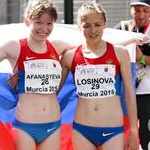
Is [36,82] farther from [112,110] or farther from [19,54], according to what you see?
[112,110]

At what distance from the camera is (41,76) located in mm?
4055

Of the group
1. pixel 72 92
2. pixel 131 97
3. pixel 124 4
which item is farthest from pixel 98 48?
pixel 124 4

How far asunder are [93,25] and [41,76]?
2.03 ft

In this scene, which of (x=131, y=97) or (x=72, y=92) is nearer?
(x=131, y=97)

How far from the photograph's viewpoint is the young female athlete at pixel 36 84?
13.1 ft

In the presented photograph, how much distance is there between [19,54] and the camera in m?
4.05

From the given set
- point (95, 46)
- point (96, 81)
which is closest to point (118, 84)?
point (96, 81)

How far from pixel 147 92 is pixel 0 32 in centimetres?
167

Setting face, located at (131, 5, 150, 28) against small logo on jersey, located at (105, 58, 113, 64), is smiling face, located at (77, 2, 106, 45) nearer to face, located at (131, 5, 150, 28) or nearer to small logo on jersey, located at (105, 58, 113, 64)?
small logo on jersey, located at (105, 58, 113, 64)

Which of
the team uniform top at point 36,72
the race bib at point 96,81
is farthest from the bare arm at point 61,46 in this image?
the race bib at point 96,81

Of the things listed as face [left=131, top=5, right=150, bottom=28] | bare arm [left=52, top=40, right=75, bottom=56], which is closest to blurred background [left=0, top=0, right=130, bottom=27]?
face [left=131, top=5, right=150, bottom=28]

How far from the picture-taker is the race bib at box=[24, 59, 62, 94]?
13.2 feet

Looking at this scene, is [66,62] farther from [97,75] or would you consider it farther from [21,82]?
[21,82]

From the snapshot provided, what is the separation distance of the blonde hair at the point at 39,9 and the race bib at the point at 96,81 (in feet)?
1.73
